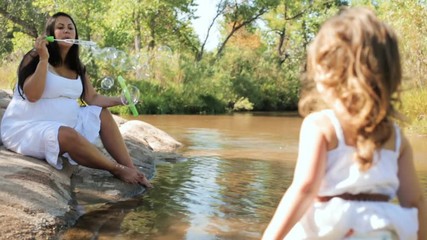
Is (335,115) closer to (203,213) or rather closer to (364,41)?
(364,41)

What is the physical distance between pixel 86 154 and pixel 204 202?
0.94m

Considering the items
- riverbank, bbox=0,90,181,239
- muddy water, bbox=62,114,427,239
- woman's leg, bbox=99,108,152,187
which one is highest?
woman's leg, bbox=99,108,152,187

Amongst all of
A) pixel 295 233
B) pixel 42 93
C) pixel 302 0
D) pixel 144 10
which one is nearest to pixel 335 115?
pixel 295 233

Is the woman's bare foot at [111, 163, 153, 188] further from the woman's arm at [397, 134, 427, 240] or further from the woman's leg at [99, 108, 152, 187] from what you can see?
the woman's arm at [397, 134, 427, 240]

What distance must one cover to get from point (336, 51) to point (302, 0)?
33.2m

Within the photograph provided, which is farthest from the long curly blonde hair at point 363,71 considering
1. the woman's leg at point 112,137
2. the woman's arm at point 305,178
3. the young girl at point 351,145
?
the woman's leg at point 112,137

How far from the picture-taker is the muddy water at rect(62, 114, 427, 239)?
352cm

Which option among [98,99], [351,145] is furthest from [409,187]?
[98,99]

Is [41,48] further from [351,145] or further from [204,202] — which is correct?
[351,145]

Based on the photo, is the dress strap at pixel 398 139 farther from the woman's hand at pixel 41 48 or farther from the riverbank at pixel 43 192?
the woman's hand at pixel 41 48

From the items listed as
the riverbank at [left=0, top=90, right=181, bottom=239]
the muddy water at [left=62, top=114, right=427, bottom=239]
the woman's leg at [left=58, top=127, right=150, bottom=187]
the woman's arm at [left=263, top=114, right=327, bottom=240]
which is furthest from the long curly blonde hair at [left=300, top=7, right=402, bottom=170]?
the woman's leg at [left=58, top=127, right=150, bottom=187]

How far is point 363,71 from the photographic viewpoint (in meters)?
1.56

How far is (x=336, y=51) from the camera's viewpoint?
5.24 feet

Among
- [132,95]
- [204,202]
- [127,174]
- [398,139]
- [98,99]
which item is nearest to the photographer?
[398,139]
